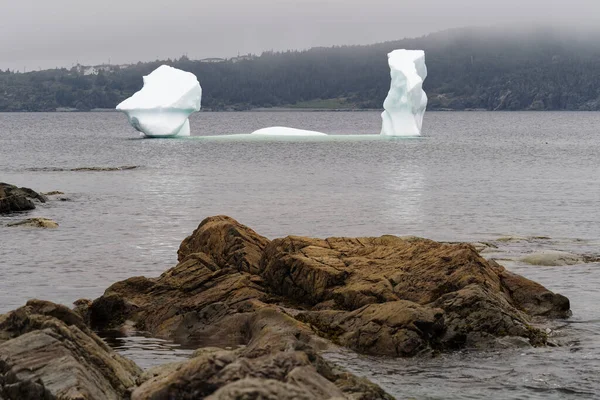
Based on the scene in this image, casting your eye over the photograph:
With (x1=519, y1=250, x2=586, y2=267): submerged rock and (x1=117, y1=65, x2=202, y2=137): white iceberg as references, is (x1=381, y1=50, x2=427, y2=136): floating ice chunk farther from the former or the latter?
(x1=519, y1=250, x2=586, y2=267): submerged rock

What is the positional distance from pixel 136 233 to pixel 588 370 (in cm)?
1701

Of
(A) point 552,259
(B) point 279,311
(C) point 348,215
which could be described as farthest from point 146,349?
(C) point 348,215

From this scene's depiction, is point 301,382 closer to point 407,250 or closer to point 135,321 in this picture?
point 135,321

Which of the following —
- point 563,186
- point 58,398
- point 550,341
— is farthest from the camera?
point 563,186

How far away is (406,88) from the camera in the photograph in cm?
7019

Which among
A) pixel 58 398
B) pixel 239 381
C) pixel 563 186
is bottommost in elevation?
pixel 563 186

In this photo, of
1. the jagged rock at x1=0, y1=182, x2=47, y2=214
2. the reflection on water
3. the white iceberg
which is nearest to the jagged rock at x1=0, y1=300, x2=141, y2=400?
the reflection on water

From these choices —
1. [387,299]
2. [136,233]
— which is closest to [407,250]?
[387,299]

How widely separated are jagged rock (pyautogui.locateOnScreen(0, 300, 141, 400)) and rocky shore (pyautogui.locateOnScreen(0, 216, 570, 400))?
0.01m

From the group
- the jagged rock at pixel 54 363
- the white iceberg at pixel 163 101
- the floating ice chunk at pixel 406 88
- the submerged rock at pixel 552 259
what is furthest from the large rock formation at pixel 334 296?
the white iceberg at pixel 163 101

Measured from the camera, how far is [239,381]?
302 inches

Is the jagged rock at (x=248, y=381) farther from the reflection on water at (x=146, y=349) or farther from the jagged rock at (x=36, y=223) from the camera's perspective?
the jagged rock at (x=36, y=223)

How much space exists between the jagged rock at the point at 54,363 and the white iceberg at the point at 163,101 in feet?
191

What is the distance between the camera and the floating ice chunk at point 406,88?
70125 millimetres
